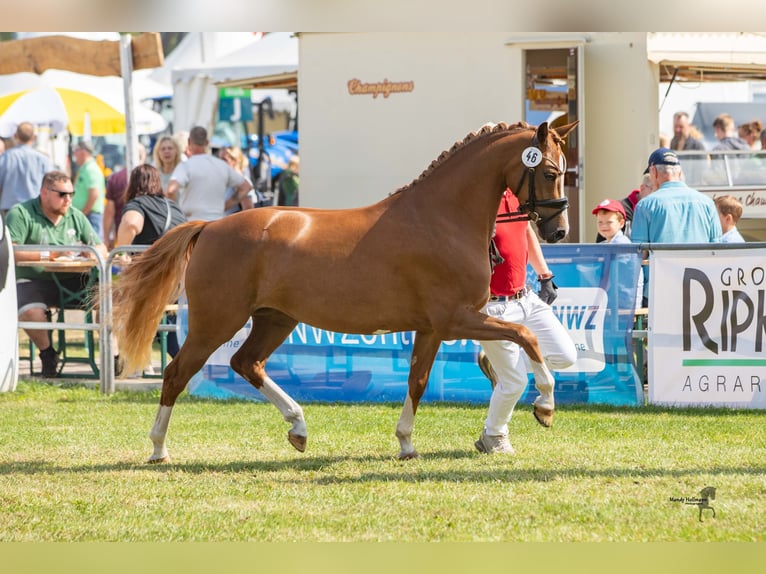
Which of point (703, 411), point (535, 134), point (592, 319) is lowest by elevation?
point (703, 411)

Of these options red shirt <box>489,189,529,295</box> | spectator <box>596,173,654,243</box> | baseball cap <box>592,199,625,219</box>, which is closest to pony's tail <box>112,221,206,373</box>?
red shirt <box>489,189,529,295</box>

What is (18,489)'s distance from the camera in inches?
227

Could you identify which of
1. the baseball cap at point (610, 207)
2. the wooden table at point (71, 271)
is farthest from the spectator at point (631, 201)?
the wooden table at point (71, 271)

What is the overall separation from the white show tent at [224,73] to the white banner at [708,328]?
348 inches

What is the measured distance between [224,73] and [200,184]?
21.3 ft

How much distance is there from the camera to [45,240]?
11.0 meters

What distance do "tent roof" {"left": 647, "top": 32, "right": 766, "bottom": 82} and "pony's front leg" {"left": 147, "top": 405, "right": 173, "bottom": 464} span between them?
Answer: 25.4ft

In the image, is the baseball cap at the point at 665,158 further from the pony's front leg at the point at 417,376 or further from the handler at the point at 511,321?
the pony's front leg at the point at 417,376

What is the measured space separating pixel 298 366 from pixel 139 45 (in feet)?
19.7

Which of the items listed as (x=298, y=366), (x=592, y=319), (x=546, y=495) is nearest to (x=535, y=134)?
(x=546, y=495)

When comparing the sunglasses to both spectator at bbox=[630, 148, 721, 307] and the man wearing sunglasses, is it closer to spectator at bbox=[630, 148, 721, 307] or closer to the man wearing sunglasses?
the man wearing sunglasses

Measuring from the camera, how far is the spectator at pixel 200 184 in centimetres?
1243

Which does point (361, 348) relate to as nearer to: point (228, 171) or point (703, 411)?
point (703, 411)

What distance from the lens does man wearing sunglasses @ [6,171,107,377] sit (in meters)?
10.7
